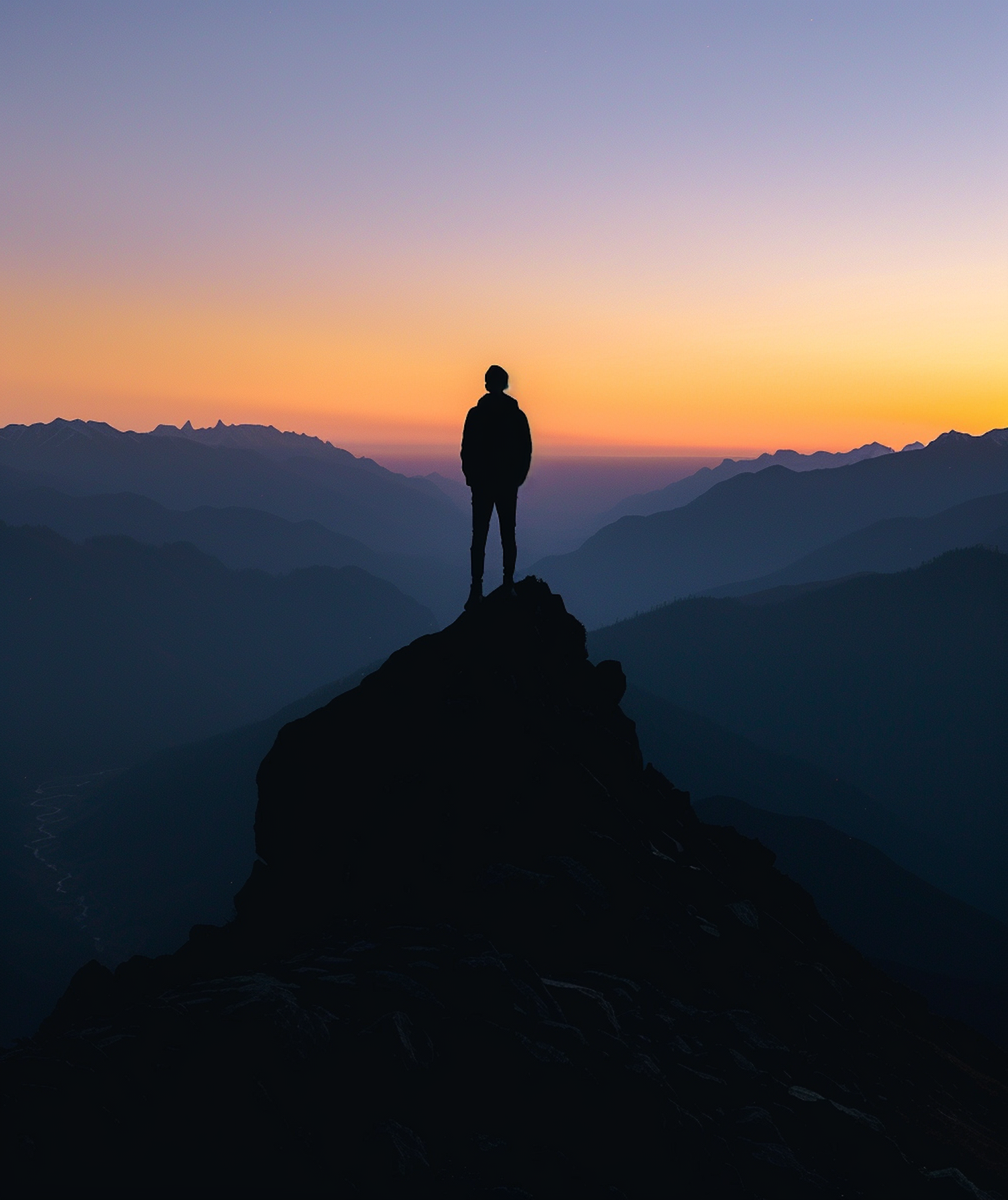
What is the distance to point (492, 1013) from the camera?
10.1 m

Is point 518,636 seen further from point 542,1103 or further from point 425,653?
point 542,1103

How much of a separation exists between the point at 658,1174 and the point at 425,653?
40.5 ft

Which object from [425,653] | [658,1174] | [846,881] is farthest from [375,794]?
[846,881]

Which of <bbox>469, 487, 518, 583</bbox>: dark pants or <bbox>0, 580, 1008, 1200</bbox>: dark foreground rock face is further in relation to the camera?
<bbox>469, 487, 518, 583</bbox>: dark pants

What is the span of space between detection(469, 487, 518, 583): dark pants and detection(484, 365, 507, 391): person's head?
89.8 inches

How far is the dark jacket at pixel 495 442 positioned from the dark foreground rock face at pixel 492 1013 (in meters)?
2.88

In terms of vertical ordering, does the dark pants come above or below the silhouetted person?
below

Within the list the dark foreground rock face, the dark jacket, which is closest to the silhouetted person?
the dark jacket

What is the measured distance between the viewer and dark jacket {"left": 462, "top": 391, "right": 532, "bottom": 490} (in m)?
19.1

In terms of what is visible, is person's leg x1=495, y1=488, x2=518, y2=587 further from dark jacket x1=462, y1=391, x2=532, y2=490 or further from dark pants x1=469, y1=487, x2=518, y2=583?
dark jacket x1=462, y1=391, x2=532, y2=490

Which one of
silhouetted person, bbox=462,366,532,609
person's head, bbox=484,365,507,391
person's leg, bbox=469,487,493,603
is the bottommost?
person's leg, bbox=469,487,493,603

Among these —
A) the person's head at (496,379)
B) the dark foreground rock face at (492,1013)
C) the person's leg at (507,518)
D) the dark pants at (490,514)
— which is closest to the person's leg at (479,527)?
the dark pants at (490,514)

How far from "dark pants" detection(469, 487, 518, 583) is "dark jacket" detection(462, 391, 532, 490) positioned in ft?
0.60

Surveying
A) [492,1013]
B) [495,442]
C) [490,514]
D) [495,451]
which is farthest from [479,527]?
[492,1013]
